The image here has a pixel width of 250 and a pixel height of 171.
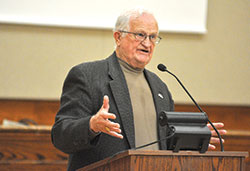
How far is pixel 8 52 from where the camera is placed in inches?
174

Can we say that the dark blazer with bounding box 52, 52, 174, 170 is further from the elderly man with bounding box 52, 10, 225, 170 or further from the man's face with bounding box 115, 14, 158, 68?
the man's face with bounding box 115, 14, 158, 68

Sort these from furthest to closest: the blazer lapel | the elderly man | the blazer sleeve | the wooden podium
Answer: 1. the blazer lapel
2. the elderly man
3. the blazer sleeve
4. the wooden podium

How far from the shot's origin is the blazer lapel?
7.98 ft

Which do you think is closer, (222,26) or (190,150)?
(190,150)

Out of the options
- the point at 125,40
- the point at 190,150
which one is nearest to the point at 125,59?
the point at 125,40

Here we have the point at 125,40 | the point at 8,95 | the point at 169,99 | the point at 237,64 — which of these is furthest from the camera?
the point at 237,64

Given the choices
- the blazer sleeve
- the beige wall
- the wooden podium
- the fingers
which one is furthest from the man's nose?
the beige wall

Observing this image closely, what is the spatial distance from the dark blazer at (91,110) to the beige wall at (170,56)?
1876 millimetres

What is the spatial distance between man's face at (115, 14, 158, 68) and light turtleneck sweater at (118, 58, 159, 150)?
0.06 m

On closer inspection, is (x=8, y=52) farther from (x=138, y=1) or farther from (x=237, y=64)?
(x=237, y=64)

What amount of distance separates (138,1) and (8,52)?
130cm

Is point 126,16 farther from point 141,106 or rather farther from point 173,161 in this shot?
point 173,161

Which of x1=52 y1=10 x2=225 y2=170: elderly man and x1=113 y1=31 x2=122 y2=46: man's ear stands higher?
x1=113 y1=31 x2=122 y2=46: man's ear

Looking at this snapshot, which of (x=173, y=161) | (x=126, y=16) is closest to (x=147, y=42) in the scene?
(x=126, y=16)
